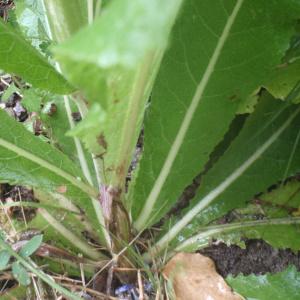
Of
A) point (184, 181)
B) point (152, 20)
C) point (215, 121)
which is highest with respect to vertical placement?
point (152, 20)

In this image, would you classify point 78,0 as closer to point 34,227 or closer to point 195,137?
point 195,137

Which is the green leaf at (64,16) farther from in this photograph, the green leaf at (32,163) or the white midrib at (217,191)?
the white midrib at (217,191)

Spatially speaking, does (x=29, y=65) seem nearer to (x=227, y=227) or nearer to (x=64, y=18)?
(x=64, y=18)

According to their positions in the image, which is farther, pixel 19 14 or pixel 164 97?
pixel 19 14

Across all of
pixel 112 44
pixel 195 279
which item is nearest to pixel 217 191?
pixel 195 279

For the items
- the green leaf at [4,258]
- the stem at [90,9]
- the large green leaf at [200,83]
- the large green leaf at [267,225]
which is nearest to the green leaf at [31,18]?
the stem at [90,9]

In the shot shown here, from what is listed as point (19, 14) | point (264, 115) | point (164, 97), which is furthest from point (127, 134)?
point (19, 14)

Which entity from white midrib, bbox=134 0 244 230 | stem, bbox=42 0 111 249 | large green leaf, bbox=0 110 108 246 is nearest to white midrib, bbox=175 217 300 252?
white midrib, bbox=134 0 244 230
